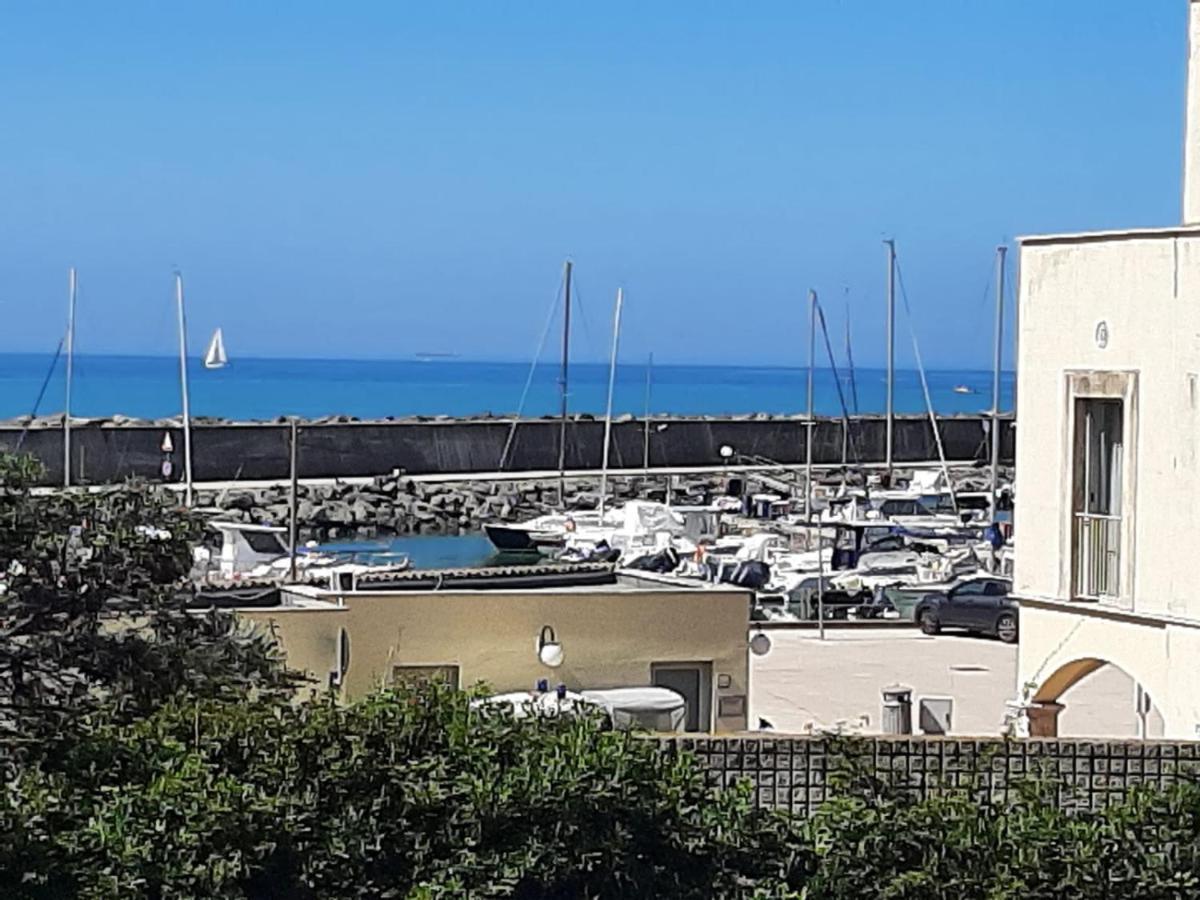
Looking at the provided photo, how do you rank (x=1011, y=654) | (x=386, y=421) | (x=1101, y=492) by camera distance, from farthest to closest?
1. (x=386, y=421)
2. (x=1011, y=654)
3. (x=1101, y=492)

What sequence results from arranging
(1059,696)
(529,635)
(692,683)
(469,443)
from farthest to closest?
(469,443), (692,683), (529,635), (1059,696)

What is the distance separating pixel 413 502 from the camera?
83.6m

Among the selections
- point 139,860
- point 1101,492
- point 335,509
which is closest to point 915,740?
point 139,860

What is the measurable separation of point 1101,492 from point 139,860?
1203 centimetres

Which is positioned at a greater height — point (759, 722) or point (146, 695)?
point (146, 695)

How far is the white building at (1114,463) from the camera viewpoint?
19297 mm

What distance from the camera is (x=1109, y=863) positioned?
1097 centimetres

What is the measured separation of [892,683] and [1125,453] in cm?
1121

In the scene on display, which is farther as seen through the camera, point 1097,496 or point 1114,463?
point 1097,496

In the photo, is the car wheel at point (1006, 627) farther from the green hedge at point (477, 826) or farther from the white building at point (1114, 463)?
the green hedge at point (477, 826)

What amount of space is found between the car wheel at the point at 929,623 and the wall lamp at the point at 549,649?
2009cm

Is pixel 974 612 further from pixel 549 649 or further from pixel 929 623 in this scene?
pixel 549 649

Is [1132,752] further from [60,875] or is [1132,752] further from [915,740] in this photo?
[60,875]

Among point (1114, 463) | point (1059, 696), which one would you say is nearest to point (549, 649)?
point (1059, 696)
